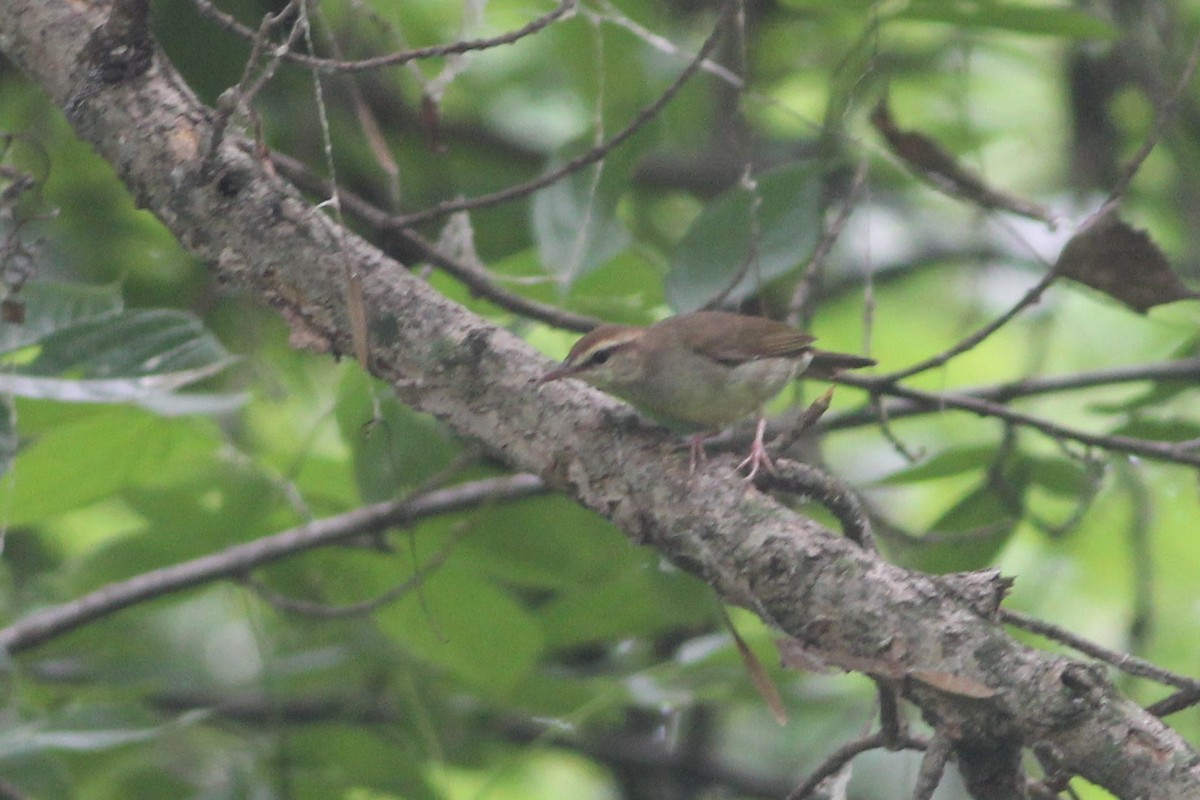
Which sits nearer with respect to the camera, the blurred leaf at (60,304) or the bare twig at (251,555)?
the blurred leaf at (60,304)

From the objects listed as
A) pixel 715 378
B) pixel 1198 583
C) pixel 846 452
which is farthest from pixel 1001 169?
pixel 715 378

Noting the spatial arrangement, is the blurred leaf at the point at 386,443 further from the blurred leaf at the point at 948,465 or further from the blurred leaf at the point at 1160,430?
the blurred leaf at the point at 1160,430

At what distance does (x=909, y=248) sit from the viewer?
202 inches

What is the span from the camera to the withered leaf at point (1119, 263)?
230 cm

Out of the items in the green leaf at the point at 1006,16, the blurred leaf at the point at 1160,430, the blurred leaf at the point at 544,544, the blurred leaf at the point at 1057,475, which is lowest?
the blurred leaf at the point at 544,544

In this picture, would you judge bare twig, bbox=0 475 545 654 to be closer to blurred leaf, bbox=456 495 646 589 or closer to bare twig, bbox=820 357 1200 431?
blurred leaf, bbox=456 495 646 589

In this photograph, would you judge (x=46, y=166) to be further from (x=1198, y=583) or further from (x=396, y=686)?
(x=1198, y=583)

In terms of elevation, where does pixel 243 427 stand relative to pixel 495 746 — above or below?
above

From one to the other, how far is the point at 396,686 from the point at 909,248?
2.98 metres

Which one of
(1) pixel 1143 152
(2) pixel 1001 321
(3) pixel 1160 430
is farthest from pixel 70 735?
(3) pixel 1160 430

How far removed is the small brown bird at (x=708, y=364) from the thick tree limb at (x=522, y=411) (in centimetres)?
81

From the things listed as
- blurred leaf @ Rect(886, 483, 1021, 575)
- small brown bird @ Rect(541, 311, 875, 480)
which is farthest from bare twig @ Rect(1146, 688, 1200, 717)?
small brown bird @ Rect(541, 311, 875, 480)

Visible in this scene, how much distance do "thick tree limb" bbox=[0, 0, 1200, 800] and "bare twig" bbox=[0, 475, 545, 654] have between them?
0.91 metres

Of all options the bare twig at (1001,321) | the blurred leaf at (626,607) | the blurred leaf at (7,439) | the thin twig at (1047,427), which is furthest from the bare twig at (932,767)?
the blurred leaf at (7,439)
